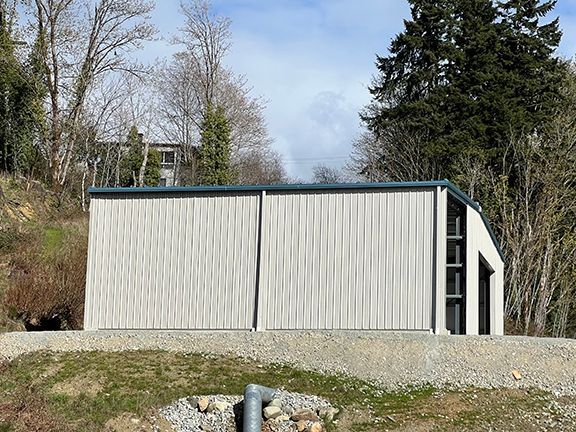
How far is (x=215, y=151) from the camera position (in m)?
38.2

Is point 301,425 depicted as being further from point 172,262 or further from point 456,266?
point 456,266

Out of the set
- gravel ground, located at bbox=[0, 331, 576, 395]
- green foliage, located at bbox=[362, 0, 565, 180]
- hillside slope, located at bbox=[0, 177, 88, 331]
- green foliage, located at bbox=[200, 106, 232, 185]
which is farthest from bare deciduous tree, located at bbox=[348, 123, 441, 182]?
gravel ground, located at bbox=[0, 331, 576, 395]

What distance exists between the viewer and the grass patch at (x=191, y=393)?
13711 millimetres

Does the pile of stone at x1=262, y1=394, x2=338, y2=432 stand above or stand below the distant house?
below

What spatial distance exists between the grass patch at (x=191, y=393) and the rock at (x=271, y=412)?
0.86 metres

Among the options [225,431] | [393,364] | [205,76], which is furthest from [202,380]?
[205,76]

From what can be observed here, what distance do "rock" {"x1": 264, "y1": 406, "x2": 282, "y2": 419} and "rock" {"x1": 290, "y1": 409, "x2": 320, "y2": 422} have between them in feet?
0.72

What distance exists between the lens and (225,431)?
13609mm

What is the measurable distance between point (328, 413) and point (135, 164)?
30.4 meters

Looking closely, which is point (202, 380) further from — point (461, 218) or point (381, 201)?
point (461, 218)

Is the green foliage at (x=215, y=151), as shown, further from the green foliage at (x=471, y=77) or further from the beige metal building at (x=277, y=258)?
the beige metal building at (x=277, y=258)

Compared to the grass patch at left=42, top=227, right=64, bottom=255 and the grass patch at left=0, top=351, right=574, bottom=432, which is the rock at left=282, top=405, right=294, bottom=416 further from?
the grass patch at left=42, top=227, right=64, bottom=255

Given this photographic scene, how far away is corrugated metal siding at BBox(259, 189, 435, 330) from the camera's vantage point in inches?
690

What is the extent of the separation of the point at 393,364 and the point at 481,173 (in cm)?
1976
